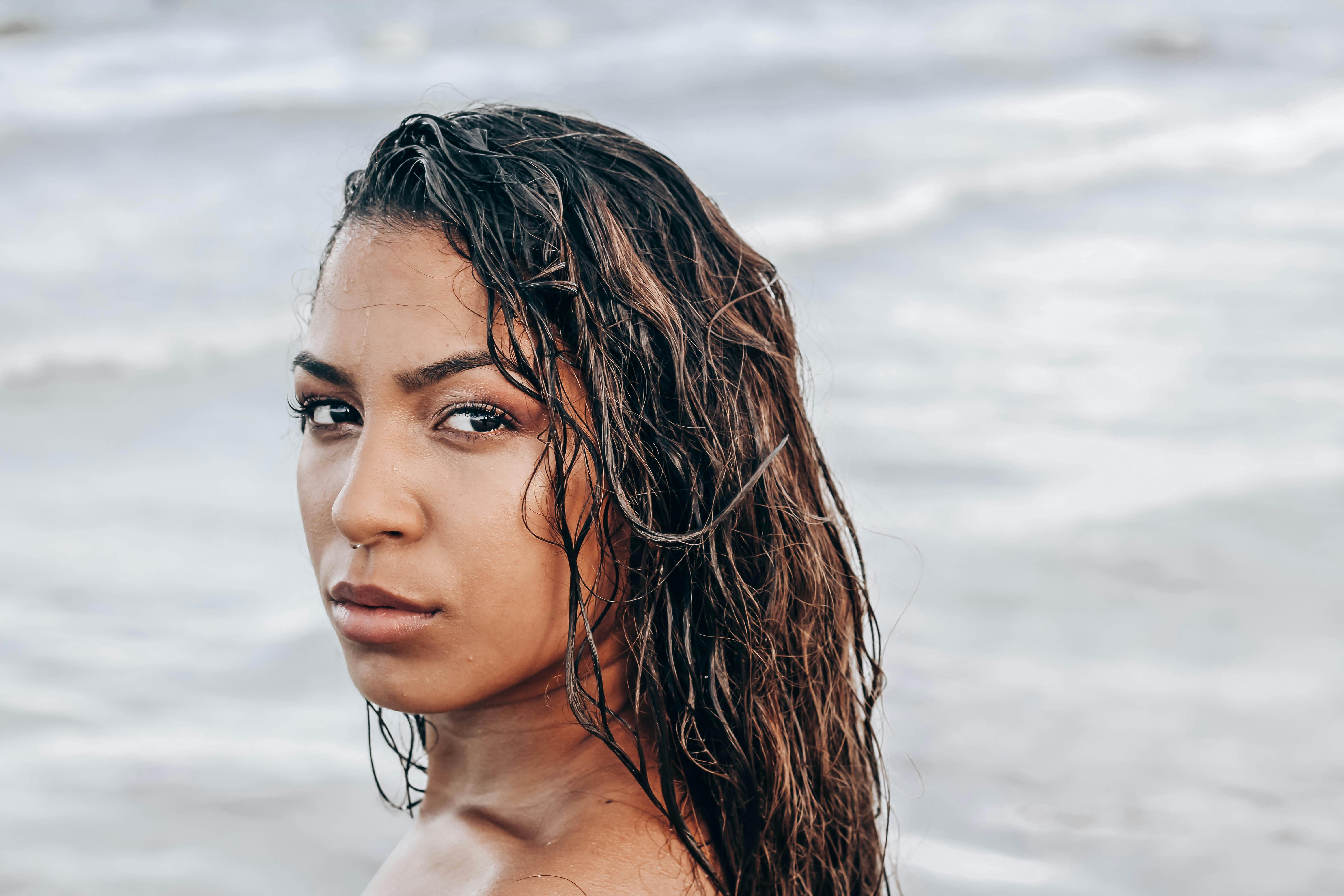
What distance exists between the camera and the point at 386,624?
1.51 metres

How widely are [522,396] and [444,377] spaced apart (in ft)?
0.29

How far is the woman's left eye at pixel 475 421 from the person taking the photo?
150cm

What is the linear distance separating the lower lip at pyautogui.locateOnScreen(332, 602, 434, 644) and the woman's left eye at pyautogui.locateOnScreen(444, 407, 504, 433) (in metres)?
0.21

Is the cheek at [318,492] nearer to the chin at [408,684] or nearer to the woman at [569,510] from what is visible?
the woman at [569,510]

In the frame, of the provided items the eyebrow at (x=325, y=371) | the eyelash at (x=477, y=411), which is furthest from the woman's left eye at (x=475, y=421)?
the eyebrow at (x=325, y=371)

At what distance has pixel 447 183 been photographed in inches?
61.6

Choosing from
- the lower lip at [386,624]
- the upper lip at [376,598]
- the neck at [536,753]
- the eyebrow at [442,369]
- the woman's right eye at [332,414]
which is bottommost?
the neck at [536,753]

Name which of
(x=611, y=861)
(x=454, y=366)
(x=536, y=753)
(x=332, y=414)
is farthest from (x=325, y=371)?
(x=611, y=861)

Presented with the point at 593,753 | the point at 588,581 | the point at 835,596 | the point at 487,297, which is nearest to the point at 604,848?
the point at 593,753

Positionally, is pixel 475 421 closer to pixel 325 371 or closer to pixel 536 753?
pixel 325 371

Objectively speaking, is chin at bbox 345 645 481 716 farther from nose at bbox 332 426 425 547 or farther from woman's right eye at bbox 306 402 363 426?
woman's right eye at bbox 306 402 363 426

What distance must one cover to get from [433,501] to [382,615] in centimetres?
14

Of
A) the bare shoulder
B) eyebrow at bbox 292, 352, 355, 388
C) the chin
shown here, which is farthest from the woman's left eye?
the bare shoulder

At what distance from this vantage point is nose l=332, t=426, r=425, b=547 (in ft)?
4.79
